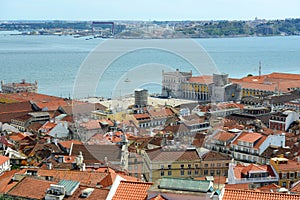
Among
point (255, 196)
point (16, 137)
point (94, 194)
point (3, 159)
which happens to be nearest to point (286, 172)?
point (3, 159)

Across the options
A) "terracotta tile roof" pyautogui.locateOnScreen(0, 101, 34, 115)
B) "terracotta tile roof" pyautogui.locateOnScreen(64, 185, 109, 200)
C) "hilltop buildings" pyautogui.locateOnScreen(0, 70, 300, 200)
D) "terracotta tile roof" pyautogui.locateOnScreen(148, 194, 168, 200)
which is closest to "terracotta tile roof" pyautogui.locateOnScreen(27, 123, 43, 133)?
"hilltop buildings" pyautogui.locateOnScreen(0, 70, 300, 200)

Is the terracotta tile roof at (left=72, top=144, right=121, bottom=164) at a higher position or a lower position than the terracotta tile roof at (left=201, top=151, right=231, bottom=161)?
higher

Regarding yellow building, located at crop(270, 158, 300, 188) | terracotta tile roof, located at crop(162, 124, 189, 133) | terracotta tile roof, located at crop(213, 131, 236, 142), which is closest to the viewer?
yellow building, located at crop(270, 158, 300, 188)

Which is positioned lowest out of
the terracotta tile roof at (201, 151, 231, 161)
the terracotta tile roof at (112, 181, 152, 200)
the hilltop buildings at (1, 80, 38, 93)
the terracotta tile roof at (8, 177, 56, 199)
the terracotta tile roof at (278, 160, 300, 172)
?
the hilltop buildings at (1, 80, 38, 93)

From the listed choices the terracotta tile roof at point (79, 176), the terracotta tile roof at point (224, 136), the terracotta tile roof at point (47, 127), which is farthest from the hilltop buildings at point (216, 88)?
the terracotta tile roof at point (79, 176)

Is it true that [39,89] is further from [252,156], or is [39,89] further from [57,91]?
[252,156]

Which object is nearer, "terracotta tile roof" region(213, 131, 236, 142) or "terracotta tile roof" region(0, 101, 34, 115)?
"terracotta tile roof" region(213, 131, 236, 142)

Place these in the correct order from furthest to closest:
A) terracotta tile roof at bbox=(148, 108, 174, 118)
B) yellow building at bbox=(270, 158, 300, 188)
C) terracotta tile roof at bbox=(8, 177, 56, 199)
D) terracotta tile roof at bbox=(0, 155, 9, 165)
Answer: terracotta tile roof at bbox=(148, 108, 174, 118) → terracotta tile roof at bbox=(0, 155, 9, 165) → yellow building at bbox=(270, 158, 300, 188) → terracotta tile roof at bbox=(8, 177, 56, 199)

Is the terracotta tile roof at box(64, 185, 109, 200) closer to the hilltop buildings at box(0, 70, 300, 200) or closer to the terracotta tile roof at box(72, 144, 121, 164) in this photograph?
the hilltop buildings at box(0, 70, 300, 200)
